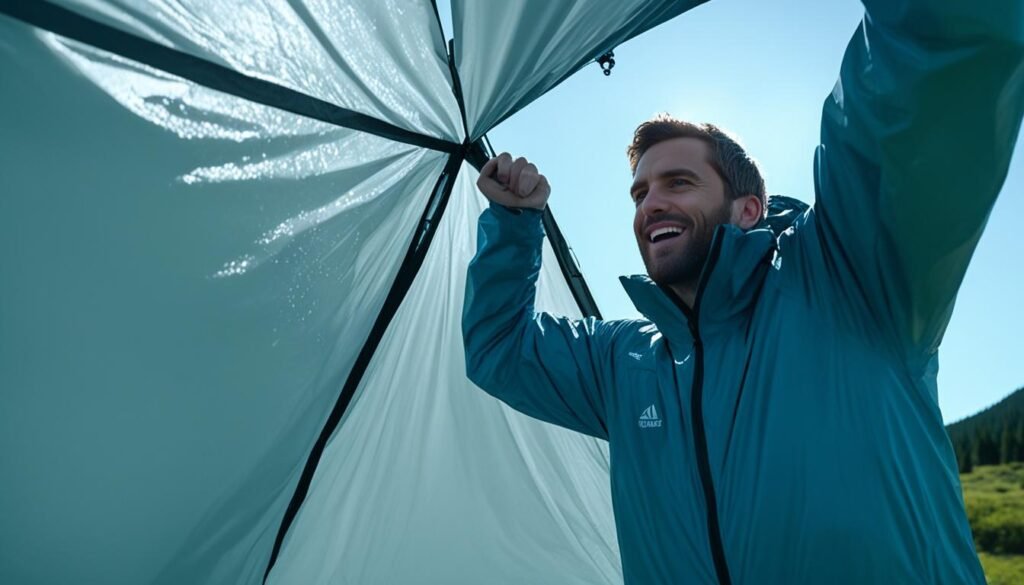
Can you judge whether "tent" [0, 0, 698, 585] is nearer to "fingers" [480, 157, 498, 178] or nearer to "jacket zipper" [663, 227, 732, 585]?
"fingers" [480, 157, 498, 178]

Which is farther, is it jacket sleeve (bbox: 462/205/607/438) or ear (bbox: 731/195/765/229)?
jacket sleeve (bbox: 462/205/607/438)

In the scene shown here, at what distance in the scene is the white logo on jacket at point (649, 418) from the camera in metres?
1.53

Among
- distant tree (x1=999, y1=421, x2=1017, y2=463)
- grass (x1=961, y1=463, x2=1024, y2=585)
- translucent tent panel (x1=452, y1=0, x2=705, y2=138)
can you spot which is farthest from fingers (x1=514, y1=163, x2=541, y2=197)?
distant tree (x1=999, y1=421, x2=1017, y2=463)

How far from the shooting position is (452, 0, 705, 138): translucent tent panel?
156cm

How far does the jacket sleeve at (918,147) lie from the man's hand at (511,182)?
0.76m

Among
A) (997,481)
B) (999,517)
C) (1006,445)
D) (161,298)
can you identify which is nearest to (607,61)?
(161,298)

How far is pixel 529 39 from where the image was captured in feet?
5.40

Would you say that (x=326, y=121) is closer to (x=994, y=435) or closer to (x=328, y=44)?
(x=328, y=44)

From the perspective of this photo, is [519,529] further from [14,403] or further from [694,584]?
[14,403]

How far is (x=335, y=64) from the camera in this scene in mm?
1661

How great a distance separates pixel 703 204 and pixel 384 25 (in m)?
0.92

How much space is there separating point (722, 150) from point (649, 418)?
73 cm

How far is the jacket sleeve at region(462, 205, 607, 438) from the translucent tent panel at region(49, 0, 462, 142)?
0.34 meters

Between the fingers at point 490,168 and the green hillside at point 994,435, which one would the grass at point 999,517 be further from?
the fingers at point 490,168
